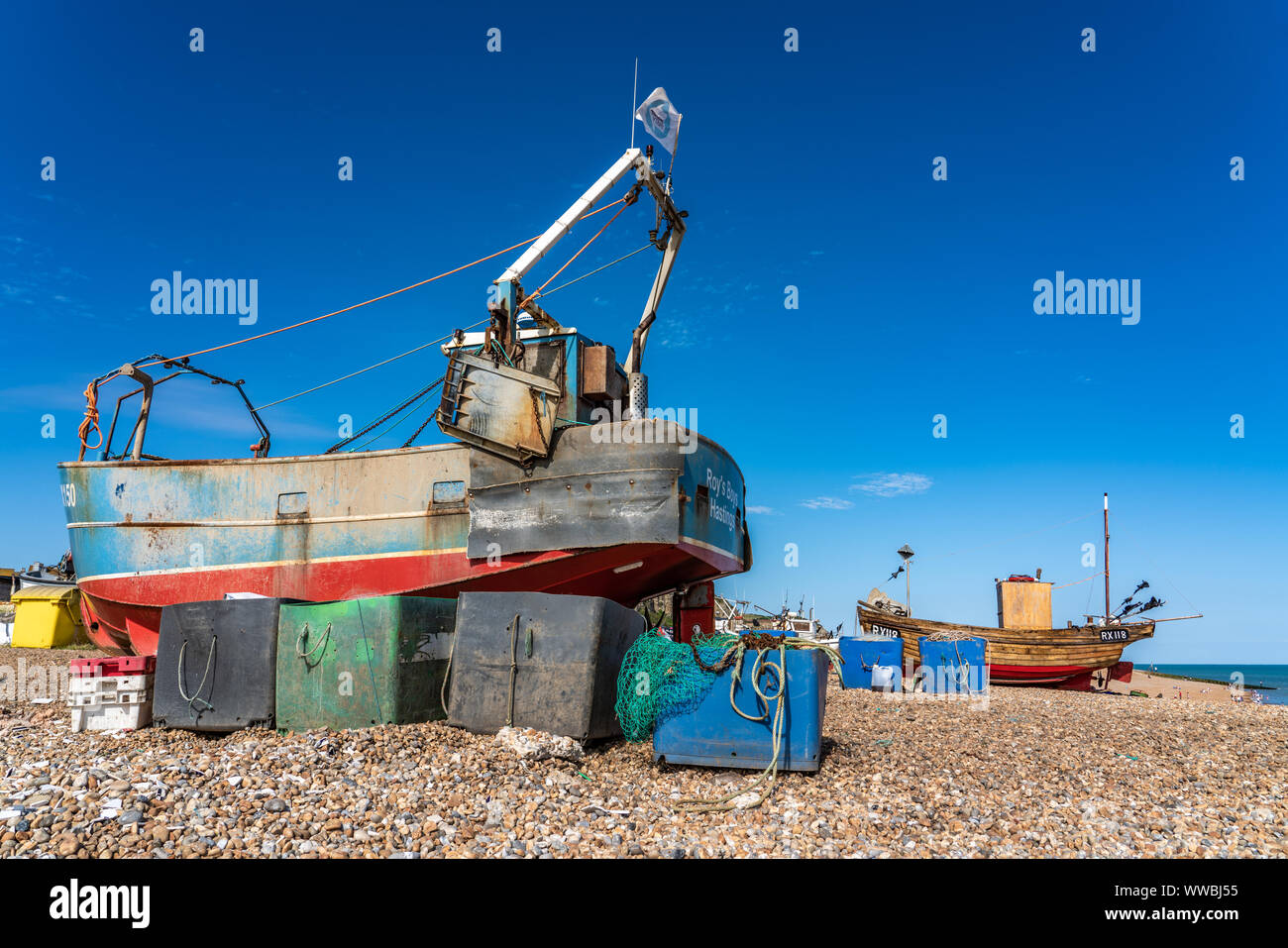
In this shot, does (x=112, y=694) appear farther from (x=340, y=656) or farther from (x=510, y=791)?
(x=510, y=791)

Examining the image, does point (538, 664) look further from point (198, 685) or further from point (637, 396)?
point (637, 396)

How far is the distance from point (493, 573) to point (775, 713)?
226 inches

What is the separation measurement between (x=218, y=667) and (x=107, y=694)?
1.05 m

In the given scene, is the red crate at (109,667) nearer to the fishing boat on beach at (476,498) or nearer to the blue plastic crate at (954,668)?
the fishing boat on beach at (476,498)

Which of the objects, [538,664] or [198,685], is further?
[198,685]

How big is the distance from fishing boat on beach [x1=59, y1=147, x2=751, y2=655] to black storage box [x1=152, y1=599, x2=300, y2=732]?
2.55 metres

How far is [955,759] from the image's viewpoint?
7.38 m

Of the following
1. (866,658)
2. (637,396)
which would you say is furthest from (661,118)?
(866,658)

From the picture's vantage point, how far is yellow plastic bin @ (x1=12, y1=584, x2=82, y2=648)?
65.6 ft

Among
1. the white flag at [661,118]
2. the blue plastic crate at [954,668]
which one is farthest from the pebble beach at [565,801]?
the white flag at [661,118]

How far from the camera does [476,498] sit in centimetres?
1109

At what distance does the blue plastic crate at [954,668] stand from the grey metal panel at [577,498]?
8.14m

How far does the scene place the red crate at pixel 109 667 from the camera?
7.34 m
